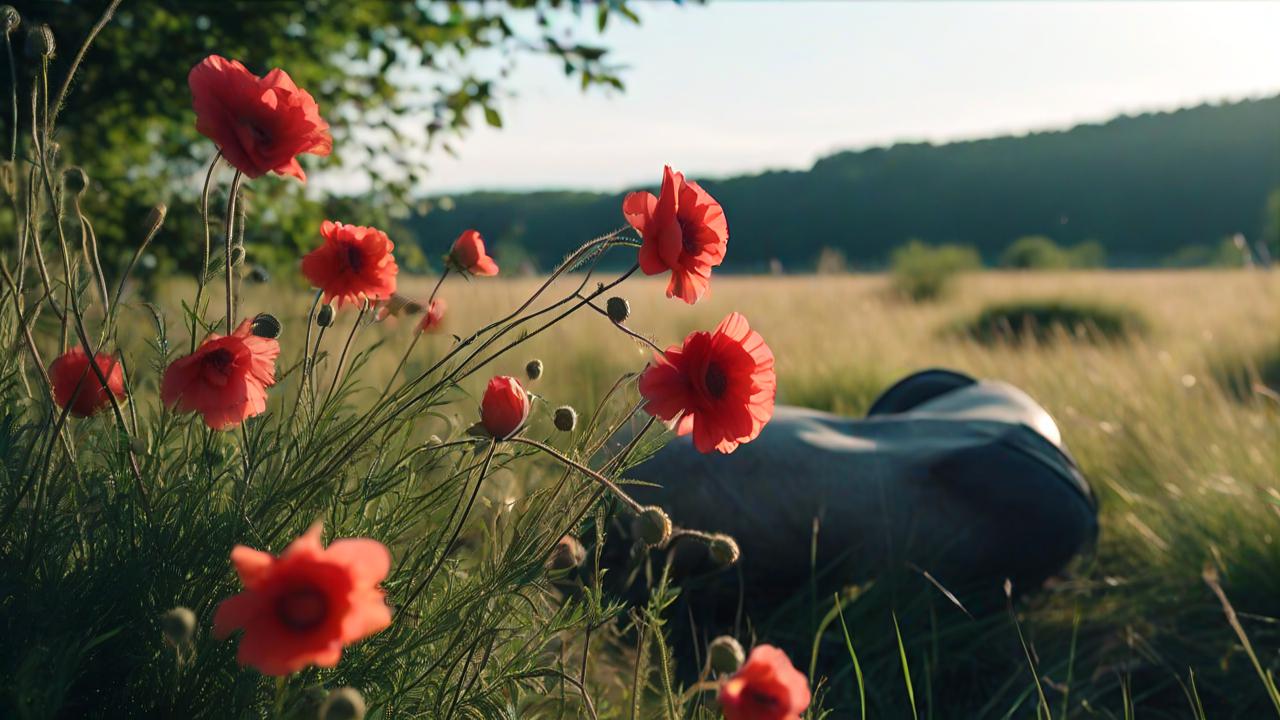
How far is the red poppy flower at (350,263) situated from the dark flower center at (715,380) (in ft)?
1.60

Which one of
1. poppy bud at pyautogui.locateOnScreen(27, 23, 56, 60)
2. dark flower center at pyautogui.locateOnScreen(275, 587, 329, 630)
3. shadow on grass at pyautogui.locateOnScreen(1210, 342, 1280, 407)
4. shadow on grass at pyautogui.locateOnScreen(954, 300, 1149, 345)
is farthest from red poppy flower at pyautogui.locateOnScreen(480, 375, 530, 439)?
shadow on grass at pyautogui.locateOnScreen(954, 300, 1149, 345)

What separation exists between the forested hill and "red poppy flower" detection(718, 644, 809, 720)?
37332mm

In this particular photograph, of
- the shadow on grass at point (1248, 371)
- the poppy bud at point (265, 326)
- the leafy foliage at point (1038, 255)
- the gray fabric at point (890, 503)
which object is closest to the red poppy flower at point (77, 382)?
the poppy bud at point (265, 326)

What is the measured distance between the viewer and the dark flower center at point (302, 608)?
0.70m

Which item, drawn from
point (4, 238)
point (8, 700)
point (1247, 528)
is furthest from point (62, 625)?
point (4, 238)

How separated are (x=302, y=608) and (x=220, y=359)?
0.45m

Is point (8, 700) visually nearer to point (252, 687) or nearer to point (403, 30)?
point (252, 687)

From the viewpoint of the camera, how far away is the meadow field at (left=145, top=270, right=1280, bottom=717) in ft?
Result: 6.91

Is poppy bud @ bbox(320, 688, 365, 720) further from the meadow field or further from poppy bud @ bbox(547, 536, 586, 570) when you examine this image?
the meadow field

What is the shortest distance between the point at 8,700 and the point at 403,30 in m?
2.84

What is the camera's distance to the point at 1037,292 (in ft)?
29.7

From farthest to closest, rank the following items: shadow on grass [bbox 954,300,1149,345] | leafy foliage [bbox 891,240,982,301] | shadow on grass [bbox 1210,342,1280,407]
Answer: leafy foliage [bbox 891,240,982,301], shadow on grass [bbox 954,300,1149,345], shadow on grass [bbox 1210,342,1280,407]

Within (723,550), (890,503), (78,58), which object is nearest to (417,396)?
(723,550)

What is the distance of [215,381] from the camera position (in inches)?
41.5
